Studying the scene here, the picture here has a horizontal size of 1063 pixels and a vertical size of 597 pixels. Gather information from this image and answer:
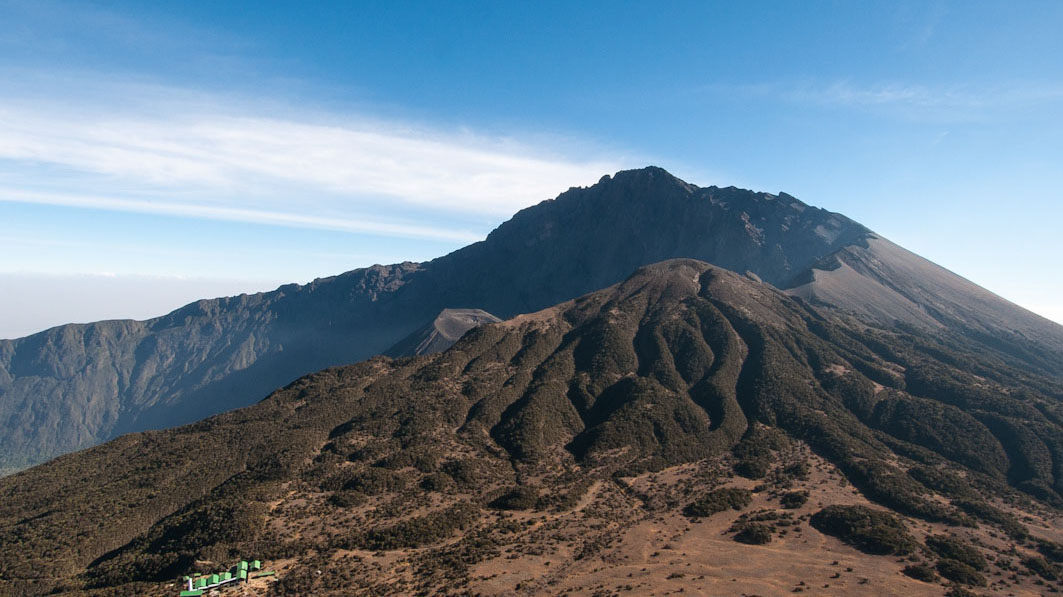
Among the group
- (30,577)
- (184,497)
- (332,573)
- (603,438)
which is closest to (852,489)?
(603,438)

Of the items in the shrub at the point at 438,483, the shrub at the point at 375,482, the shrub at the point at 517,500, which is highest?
the shrub at the point at 375,482

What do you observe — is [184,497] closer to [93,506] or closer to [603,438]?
[93,506]

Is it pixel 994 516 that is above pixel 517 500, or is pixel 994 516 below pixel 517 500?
below

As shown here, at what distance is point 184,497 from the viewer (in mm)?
107688

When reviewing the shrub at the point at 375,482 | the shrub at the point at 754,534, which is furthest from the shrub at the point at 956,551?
the shrub at the point at 375,482

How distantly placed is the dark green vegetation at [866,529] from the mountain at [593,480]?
454 mm

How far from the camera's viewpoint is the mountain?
8531cm

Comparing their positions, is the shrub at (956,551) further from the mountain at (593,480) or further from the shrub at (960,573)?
the shrub at (960,573)

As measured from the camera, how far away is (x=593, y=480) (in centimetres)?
12125

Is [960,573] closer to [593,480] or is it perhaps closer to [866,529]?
[866,529]

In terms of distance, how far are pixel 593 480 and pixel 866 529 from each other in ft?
172

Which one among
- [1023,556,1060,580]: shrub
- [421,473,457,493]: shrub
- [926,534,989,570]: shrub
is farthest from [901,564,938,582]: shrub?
[421,473,457,493]: shrub

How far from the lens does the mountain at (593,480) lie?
280ft

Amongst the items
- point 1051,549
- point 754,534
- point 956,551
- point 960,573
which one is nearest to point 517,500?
point 754,534
